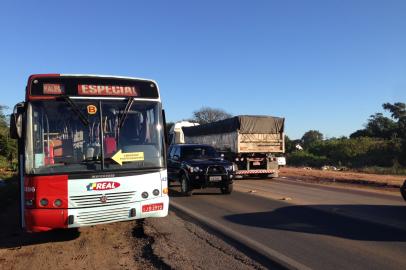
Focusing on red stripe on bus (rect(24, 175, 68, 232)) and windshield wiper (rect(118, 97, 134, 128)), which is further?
windshield wiper (rect(118, 97, 134, 128))

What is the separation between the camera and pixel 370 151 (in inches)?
1426

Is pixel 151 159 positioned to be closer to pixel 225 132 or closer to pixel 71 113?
pixel 71 113

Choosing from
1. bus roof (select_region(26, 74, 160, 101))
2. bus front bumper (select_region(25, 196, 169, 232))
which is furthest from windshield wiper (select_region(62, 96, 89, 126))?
bus front bumper (select_region(25, 196, 169, 232))

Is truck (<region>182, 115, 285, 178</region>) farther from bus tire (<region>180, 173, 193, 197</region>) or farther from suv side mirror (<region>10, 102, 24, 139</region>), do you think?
suv side mirror (<region>10, 102, 24, 139</region>)

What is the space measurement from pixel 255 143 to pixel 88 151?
16.5m

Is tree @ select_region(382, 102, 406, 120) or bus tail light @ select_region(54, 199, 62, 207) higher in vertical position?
tree @ select_region(382, 102, 406, 120)

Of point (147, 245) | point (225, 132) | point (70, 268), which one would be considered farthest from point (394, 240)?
point (225, 132)

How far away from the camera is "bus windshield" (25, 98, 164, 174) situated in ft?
25.0

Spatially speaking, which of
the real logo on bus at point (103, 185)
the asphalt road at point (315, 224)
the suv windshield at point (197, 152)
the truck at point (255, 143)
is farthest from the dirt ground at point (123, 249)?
the truck at point (255, 143)

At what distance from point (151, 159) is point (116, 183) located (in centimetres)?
83

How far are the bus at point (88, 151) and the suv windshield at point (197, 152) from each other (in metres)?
7.96

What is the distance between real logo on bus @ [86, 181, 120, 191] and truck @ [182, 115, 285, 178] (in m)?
15.4

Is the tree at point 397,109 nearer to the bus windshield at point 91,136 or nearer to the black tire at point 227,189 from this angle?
the black tire at point 227,189

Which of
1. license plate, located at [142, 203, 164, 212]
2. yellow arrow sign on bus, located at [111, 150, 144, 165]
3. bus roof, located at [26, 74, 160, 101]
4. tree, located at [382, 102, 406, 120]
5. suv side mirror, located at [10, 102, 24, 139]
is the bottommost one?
license plate, located at [142, 203, 164, 212]
